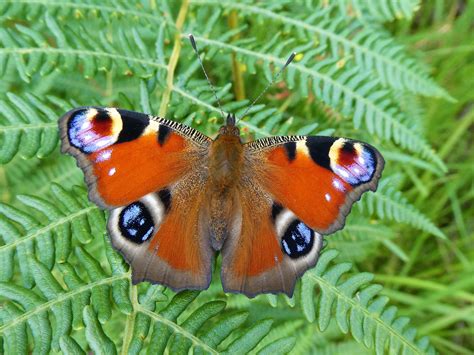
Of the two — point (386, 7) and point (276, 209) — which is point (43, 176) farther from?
point (386, 7)

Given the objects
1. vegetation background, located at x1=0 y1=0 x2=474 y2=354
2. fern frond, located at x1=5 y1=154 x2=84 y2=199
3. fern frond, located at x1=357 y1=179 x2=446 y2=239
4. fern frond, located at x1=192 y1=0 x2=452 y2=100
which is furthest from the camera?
fern frond, located at x1=5 y1=154 x2=84 y2=199

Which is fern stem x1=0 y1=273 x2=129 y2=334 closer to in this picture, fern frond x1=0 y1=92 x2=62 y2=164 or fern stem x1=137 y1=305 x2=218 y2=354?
fern stem x1=137 y1=305 x2=218 y2=354

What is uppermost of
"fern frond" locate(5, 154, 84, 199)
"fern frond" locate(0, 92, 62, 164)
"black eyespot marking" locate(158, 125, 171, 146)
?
"black eyespot marking" locate(158, 125, 171, 146)

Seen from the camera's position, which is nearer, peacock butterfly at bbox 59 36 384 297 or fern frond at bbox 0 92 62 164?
peacock butterfly at bbox 59 36 384 297

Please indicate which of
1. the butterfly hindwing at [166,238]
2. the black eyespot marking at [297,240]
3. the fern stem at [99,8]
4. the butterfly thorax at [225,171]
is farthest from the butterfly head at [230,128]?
the fern stem at [99,8]

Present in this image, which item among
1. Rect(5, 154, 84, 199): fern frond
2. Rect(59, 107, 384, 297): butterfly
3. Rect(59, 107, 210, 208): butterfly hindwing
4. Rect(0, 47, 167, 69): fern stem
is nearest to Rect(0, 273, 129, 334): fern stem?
Rect(59, 107, 384, 297): butterfly

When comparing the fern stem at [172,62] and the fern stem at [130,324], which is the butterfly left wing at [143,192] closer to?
the fern stem at [130,324]

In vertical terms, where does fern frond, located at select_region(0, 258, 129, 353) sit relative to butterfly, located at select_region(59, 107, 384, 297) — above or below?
below

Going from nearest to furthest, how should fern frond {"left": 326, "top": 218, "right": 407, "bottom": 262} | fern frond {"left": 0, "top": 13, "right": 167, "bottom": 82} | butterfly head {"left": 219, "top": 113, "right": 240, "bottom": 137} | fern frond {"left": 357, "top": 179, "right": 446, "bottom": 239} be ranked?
butterfly head {"left": 219, "top": 113, "right": 240, "bottom": 137}
fern frond {"left": 0, "top": 13, "right": 167, "bottom": 82}
fern frond {"left": 357, "top": 179, "right": 446, "bottom": 239}
fern frond {"left": 326, "top": 218, "right": 407, "bottom": 262}
